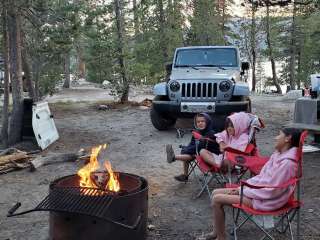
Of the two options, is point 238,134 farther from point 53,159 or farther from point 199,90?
point 199,90

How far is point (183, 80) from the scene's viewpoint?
10781mm

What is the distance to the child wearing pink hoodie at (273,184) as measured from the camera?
164 inches

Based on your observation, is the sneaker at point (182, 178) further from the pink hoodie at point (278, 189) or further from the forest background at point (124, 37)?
the forest background at point (124, 37)

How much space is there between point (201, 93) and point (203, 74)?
1.83 ft

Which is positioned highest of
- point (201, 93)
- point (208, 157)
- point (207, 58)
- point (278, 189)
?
point (207, 58)

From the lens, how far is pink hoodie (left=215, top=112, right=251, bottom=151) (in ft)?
20.1

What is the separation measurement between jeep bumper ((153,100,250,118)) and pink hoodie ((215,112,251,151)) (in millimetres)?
4053

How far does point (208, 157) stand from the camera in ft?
19.7

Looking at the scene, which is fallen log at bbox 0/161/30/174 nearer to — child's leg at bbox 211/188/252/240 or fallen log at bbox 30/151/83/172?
fallen log at bbox 30/151/83/172

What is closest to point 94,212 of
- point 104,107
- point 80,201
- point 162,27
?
point 80,201

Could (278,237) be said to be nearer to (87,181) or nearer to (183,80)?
(87,181)

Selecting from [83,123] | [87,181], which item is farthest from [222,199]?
[83,123]

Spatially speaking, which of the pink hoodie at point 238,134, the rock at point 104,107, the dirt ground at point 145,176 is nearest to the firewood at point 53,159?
the dirt ground at point 145,176

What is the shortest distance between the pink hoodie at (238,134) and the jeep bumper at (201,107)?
4.05m
